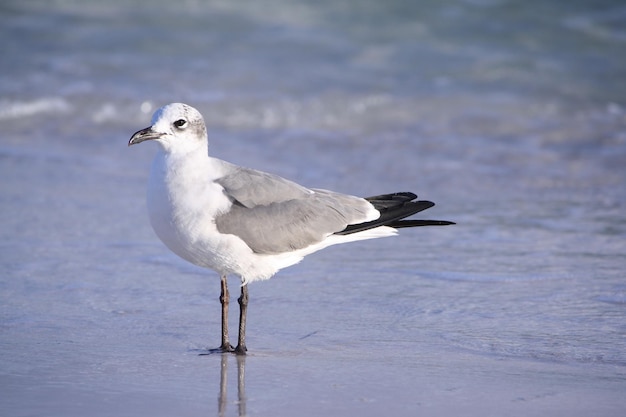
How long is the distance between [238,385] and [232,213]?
852 mm

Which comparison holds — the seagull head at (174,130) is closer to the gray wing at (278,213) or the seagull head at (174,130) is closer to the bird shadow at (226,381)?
the gray wing at (278,213)

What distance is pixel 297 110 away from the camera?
1041cm

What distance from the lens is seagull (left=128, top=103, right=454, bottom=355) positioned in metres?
4.34

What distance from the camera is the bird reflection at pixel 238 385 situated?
365 centimetres

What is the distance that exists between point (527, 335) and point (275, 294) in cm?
137

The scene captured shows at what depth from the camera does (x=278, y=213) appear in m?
4.68

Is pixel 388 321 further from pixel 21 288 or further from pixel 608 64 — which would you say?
pixel 608 64

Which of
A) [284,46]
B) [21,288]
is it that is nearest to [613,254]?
[21,288]

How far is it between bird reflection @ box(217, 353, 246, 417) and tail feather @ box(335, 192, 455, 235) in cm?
88

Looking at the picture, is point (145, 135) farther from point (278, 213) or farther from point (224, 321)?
point (224, 321)

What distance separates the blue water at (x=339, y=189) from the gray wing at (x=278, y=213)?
0.43 meters

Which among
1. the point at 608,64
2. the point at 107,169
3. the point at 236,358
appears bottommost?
the point at 236,358

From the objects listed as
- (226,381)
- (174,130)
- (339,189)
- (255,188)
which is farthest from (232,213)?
(339,189)

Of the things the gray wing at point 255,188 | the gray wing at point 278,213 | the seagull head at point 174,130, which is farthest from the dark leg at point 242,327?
the seagull head at point 174,130
